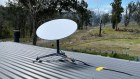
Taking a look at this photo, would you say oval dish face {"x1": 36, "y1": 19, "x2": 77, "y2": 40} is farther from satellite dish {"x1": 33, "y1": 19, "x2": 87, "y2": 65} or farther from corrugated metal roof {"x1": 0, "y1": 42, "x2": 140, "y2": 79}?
corrugated metal roof {"x1": 0, "y1": 42, "x2": 140, "y2": 79}

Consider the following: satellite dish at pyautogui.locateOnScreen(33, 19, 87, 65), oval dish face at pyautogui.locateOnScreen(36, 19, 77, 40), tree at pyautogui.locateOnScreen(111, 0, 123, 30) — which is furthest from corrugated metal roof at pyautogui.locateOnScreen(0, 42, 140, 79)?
tree at pyautogui.locateOnScreen(111, 0, 123, 30)

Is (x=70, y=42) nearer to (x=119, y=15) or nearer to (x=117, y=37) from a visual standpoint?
(x=117, y=37)

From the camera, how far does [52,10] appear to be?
40.3m

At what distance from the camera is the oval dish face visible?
32.8ft

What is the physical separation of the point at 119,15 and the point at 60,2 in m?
37.8

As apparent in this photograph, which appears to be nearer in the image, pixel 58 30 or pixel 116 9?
pixel 58 30

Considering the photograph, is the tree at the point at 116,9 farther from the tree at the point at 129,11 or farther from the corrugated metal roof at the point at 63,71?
the corrugated metal roof at the point at 63,71

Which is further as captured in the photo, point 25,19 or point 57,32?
point 25,19

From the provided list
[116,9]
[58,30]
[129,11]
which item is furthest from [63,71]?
[129,11]

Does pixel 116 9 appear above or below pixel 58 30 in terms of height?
above

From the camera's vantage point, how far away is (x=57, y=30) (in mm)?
10469

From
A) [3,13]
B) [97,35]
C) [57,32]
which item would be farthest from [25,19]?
[57,32]

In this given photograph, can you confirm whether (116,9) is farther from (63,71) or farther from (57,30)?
(63,71)

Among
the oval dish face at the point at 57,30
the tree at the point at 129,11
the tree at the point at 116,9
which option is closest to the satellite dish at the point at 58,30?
the oval dish face at the point at 57,30
